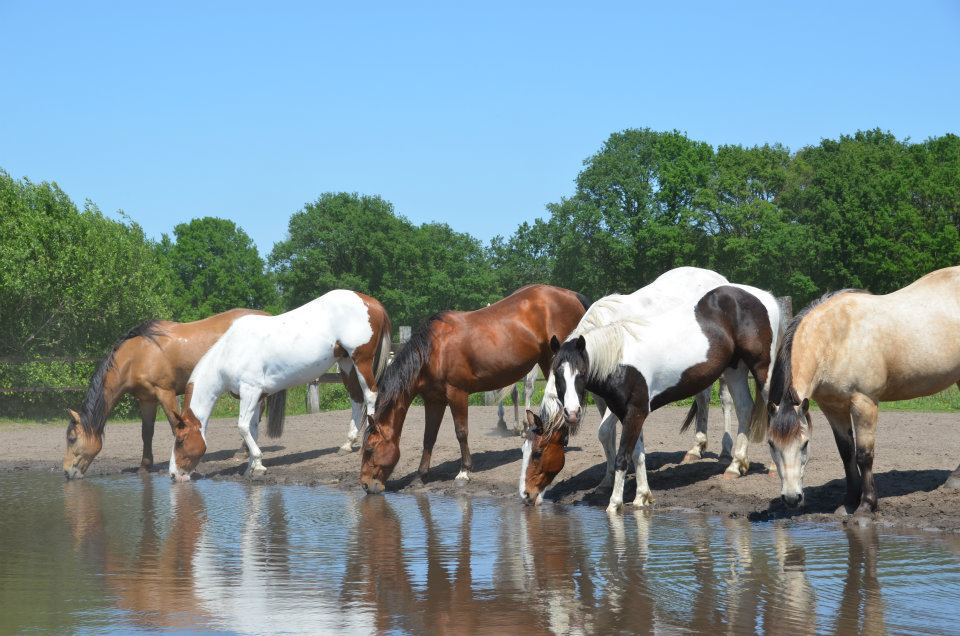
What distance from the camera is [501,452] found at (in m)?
12.5

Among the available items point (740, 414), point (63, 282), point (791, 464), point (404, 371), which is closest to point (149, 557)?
point (404, 371)

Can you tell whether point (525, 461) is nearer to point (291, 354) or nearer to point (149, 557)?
point (149, 557)

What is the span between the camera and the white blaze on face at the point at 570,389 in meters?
8.78

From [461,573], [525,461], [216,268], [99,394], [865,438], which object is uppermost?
[216,268]

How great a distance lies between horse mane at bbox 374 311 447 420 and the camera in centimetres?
1115

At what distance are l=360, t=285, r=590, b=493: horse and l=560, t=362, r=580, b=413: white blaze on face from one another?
2525mm

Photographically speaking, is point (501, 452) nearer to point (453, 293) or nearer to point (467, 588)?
point (467, 588)

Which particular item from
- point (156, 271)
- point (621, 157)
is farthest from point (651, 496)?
point (621, 157)

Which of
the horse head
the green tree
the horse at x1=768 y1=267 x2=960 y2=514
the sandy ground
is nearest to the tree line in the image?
the green tree

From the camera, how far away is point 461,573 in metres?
6.54

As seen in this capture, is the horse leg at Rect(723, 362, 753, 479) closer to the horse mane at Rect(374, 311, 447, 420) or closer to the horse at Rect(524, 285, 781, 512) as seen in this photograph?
the horse at Rect(524, 285, 781, 512)

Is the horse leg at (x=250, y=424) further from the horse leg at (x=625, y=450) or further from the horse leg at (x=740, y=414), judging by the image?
the horse leg at (x=740, y=414)

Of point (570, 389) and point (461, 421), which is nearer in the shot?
point (570, 389)

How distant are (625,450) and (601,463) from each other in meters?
2.01
